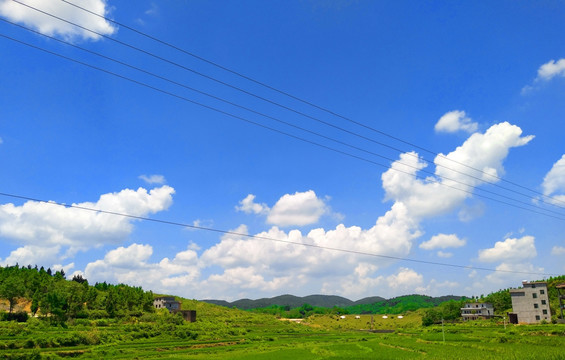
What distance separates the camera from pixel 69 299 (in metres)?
123

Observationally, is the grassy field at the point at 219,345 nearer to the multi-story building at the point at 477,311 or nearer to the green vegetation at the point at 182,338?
the green vegetation at the point at 182,338

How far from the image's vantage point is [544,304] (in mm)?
112125

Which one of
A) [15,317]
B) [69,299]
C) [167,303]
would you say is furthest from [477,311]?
[15,317]

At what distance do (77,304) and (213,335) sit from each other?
57829 mm

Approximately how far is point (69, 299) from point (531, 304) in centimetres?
14633

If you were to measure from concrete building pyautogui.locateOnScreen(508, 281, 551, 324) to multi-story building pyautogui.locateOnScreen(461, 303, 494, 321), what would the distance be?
102 feet

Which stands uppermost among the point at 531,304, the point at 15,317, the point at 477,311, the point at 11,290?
the point at 11,290

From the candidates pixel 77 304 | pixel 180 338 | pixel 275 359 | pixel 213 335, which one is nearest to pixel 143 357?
pixel 275 359

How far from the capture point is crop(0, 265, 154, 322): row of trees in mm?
115938

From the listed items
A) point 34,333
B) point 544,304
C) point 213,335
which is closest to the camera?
point 34,333

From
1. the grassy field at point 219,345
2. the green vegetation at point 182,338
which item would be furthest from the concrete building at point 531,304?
the grassy field at point 219,345

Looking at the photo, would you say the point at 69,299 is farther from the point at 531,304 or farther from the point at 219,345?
the point at 531,304

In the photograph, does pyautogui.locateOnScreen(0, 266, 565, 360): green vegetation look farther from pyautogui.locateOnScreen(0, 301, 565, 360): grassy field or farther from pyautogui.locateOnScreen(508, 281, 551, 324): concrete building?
pyautogui.locateOnScreen(508, 281, 551, 324): concrete building

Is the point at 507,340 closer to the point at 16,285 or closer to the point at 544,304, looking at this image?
the point at 544,304
